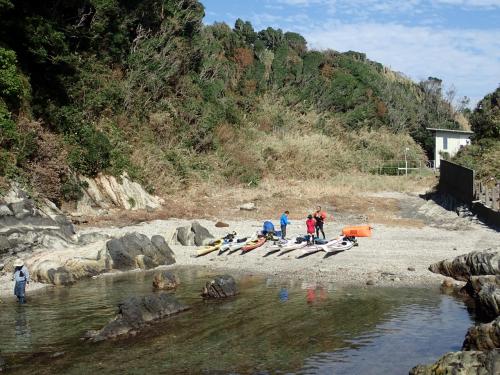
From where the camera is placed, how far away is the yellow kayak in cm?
2691

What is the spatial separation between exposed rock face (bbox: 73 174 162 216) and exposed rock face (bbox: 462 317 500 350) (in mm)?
23241

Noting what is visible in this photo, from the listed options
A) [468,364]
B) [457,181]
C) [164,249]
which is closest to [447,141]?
[457,181]

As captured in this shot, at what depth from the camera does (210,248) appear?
27188mm

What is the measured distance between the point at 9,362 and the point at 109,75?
3151 centimetres

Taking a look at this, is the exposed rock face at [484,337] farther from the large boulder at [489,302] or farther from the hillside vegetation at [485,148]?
the hillside vegetation at [485,148]

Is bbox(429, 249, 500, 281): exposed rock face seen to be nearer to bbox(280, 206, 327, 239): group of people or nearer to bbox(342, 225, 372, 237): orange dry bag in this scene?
bbox(342, 225, 372, 237): orange dry bag

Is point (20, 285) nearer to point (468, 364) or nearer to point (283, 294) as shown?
point (283, 294)

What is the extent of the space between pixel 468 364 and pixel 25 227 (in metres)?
19.2

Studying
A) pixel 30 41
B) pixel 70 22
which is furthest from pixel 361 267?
pixel 70 22

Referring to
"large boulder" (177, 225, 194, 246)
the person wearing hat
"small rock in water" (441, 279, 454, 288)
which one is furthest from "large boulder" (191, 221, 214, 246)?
"small rock in water" (441, 279, 454, 288)

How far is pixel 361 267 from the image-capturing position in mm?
23344

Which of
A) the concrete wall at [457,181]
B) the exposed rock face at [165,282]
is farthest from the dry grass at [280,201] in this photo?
the exposed rock face at [165,282]

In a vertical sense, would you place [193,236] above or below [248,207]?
below

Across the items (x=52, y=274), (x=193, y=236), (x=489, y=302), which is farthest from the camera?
(x=193, y=236)
